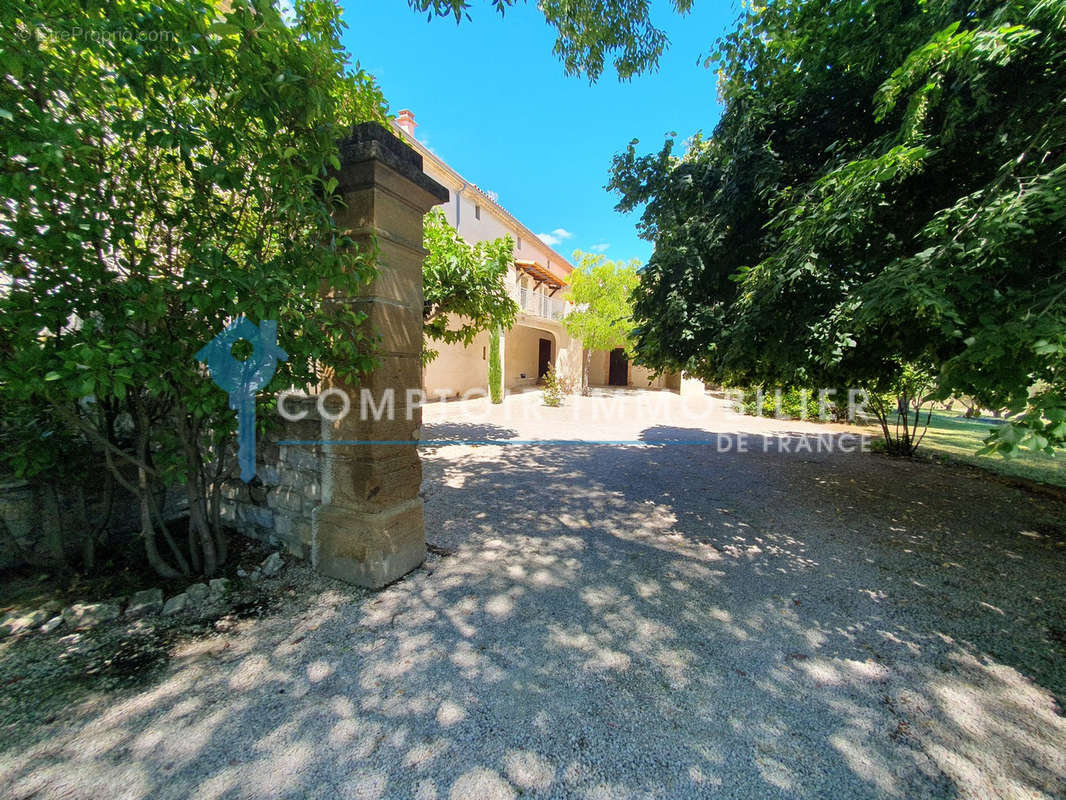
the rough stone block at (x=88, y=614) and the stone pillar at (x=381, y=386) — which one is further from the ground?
the stone pillar at (x=381, y=386)

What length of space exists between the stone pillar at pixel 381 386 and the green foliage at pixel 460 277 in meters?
3.06

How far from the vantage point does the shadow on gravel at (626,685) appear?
55.0 inches

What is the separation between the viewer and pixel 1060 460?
23.0ft

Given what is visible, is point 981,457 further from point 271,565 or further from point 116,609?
point 116,609

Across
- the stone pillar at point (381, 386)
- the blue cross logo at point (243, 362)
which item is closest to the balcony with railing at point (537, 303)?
the stone pillar at point (381, 386)

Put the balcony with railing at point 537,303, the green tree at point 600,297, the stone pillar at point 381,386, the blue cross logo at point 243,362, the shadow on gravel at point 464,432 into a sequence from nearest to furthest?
the blue cross logo at point 243,362
the stone pillar at point 381,386
the shadow on gravel at point 464,432
the balcony with railing at point 537,303
the green tree at point 600,297

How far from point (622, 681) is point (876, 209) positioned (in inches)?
153

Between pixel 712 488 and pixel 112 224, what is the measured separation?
564cm

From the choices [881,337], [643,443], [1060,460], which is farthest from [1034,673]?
[1060,460]

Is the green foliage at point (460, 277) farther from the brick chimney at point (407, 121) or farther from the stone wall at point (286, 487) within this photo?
the brick chimney at point (407, 121)

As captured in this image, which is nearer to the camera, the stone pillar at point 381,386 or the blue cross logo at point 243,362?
the blue cross logo at point 243,362

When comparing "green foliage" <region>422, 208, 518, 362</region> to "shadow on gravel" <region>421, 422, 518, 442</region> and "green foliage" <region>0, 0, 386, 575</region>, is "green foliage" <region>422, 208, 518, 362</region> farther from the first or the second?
"green foliage" <region>0, 0, 386, 575</region>

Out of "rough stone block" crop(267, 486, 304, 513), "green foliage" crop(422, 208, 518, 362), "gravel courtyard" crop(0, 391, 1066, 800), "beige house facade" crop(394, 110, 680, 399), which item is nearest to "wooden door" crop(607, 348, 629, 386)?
"beige house facade" crop(394, 110, 680, 399)

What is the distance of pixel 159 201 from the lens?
6.49 ft
